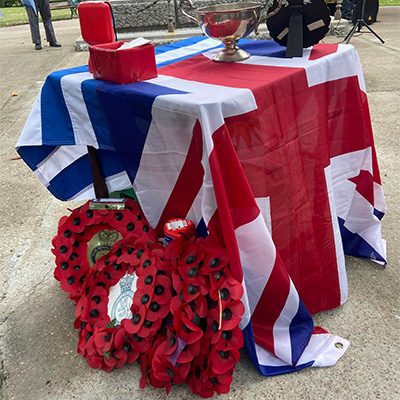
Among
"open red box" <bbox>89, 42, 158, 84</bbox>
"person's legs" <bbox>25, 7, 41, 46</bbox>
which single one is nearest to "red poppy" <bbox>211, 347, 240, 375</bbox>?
"open red box" <bbox>89, 42, 158, 84</bbox>

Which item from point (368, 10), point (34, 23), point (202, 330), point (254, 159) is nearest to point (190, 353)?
point (202, 330)

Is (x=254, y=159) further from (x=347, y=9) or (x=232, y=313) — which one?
(x=347, y=9)

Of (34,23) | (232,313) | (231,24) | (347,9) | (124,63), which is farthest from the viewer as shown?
(347,9)

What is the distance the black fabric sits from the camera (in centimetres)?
158

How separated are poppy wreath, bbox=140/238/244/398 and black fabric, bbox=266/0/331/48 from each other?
0.92 metres

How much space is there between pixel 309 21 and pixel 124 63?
747mm

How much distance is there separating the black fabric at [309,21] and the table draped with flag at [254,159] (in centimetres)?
6

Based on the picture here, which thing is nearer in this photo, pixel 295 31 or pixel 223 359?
pixel 223 359

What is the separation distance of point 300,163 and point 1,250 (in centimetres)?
157

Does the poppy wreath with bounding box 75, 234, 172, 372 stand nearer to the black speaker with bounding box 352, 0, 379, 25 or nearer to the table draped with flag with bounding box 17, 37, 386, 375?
the table draped with flag with bounding box 17, 37, 386, 375

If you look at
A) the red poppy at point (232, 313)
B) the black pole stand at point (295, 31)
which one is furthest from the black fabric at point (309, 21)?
the red poppy at point (232, 313)

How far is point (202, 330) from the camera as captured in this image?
1.32 metres

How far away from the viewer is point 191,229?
4.85 feet

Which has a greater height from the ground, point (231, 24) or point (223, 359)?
point (231, 24)
